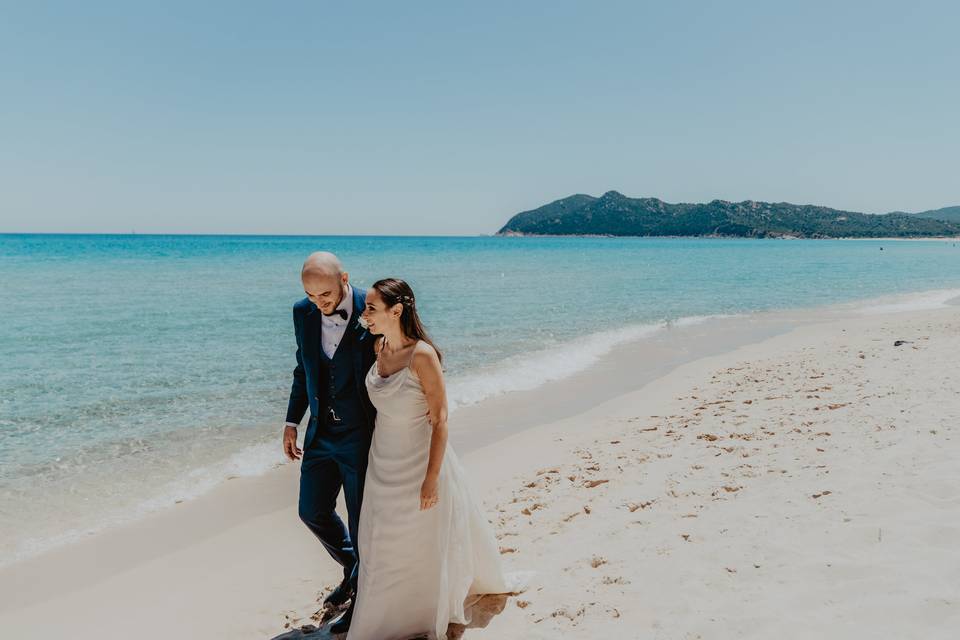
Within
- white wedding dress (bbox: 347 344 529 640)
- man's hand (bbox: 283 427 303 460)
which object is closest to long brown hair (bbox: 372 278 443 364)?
white wedding dress (bbox: 347 344 529 640)

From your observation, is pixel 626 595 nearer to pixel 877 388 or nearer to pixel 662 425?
pixel 662 425

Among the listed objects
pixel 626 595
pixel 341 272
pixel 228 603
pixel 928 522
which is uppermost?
pixel 341 272

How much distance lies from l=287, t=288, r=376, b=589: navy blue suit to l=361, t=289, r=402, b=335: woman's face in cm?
38

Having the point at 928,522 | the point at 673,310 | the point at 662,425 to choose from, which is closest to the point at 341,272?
the point at 928,522

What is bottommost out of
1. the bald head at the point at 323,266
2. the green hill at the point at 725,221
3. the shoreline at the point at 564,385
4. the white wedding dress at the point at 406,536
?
the shoreline at the point at 564,385

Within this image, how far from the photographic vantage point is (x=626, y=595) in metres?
3.54

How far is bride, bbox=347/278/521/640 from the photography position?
10.2ft

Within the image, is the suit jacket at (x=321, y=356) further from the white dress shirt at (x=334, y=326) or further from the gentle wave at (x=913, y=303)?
the gentle wave at (x=913, y=303)

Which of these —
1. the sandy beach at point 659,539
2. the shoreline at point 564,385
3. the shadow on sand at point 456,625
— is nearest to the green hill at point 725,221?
the shoreline at point 564,385

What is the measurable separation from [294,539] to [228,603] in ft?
3.23

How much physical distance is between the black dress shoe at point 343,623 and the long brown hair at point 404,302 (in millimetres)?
1780

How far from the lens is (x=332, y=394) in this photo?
3.48 metres

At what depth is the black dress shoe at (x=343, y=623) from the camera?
3.67m

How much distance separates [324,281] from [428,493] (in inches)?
49.2
